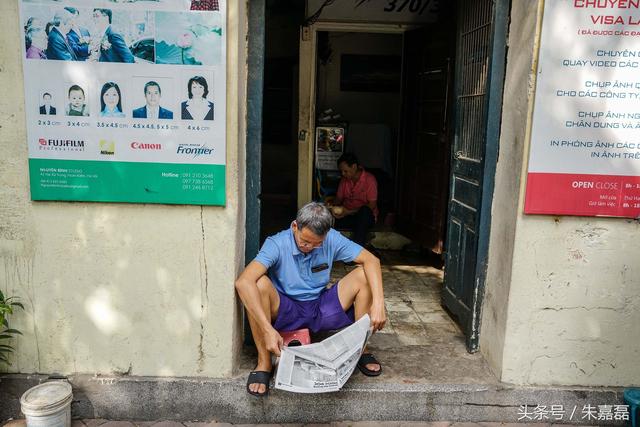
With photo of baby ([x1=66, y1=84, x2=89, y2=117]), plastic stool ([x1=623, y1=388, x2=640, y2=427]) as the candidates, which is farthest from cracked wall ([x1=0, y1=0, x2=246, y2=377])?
plastic stool ([x1=623, y1=388, x2=640, y2=427])

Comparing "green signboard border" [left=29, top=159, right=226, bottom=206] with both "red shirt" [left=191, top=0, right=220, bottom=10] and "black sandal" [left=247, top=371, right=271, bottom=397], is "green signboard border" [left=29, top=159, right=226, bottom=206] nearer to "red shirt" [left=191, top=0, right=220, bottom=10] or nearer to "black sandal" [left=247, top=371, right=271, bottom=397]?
"red shirt" [left=191, top=0, right=220, bottom=10]

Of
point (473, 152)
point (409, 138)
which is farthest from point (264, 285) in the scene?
point (409, 138)

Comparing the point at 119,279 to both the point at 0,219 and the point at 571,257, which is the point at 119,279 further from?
the point at 571,257

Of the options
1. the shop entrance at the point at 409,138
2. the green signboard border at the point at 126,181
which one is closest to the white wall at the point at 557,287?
the shop entrance at the point at 409,138

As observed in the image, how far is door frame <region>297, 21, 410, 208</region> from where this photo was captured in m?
6.48

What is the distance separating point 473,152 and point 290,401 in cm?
210

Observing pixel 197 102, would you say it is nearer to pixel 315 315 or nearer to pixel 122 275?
pixel 122 275

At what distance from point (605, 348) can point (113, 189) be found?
3.09 meters

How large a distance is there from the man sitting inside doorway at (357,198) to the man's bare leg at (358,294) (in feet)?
8.66

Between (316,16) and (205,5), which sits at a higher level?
(316,16)

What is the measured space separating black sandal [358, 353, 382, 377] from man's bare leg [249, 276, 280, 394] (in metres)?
0.60

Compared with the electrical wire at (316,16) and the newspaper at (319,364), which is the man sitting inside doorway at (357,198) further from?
the newspaper at (319,364)

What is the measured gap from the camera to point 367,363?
135 inches

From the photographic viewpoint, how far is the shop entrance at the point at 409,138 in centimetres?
378
